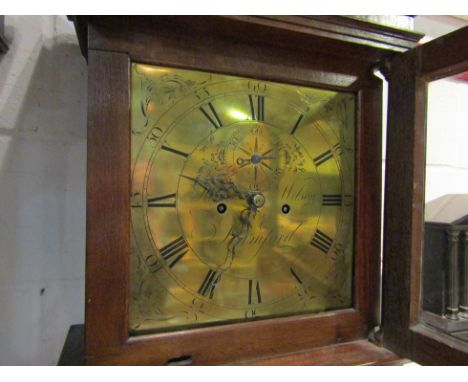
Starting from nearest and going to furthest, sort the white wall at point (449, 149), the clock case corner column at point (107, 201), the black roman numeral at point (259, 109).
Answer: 1. the clock case corner column at point (107, 201)
2. the black roman numeral at point (259, 109)
3. the white wall at point (449, 149)

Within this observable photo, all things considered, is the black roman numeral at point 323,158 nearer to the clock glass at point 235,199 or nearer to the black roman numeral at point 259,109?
the clock glass at point 235,199

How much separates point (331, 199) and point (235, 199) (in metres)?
0.21

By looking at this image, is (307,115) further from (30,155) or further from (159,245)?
(30,155)

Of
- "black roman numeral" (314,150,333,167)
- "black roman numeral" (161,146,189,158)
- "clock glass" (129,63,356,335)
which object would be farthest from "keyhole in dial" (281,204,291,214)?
"black roman numeral" (161,146,189,158)

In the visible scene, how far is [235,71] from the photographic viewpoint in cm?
58

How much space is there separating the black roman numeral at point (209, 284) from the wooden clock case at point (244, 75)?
6 cm

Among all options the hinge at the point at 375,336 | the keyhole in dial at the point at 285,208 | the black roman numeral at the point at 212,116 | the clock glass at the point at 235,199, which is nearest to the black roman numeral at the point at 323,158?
the clock glass at the point at 235,199

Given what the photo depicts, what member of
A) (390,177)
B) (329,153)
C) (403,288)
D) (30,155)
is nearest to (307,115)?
(329,153)

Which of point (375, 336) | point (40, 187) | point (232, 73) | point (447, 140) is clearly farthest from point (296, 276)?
point (447, 140)

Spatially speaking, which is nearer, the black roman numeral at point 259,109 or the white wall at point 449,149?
the black roman numeral at point 259,109

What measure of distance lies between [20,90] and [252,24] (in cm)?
53

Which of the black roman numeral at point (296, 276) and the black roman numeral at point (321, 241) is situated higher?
the black roman numeral at point (321, 241)

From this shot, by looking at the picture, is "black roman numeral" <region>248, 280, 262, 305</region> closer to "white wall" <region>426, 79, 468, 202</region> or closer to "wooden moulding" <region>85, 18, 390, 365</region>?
"wooden moulding" <region>85, 18, 390, 365</region>

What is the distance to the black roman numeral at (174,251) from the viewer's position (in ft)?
1.82
